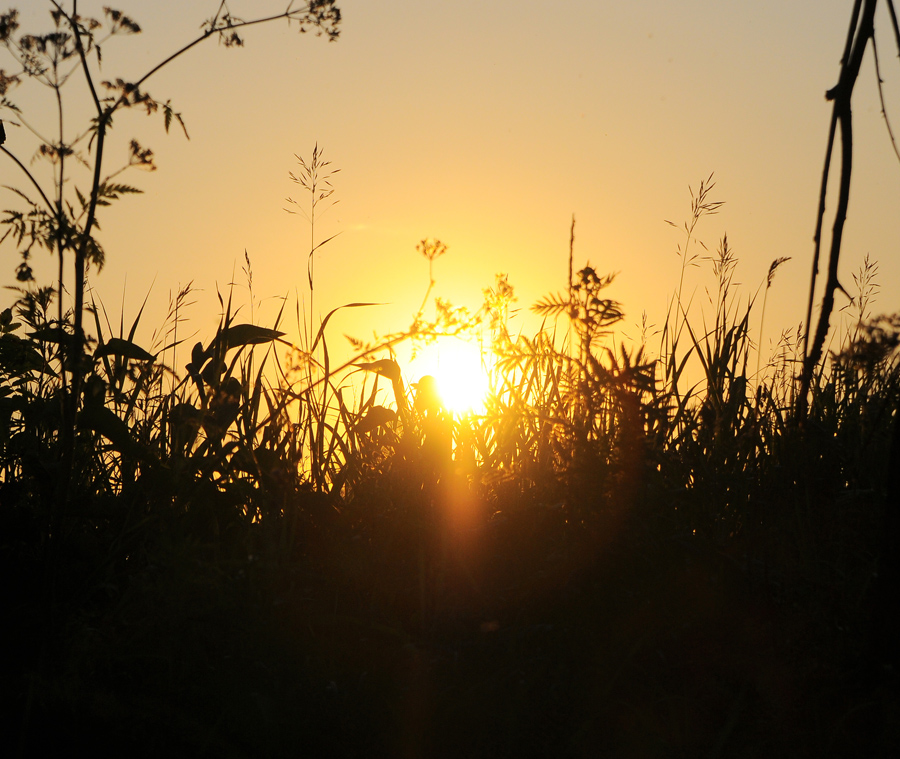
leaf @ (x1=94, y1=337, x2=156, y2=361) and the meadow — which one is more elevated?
leaf @ (x1=94, y1=337, x2=156, y2=361)

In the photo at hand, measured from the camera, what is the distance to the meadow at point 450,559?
1628 mm

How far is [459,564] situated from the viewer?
2.17 m

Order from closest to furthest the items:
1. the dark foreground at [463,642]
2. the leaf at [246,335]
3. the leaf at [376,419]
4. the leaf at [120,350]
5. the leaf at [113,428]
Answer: the dark foreground at [463,642], the leaf at [113,428], the leaf at [120,350], the leaf at [376,419], the leaf at [246,335]

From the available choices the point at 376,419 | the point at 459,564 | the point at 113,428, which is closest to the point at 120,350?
the point at 113,428

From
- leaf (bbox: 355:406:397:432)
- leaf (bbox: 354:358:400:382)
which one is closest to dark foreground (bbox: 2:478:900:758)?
leaf (bbox: 355:406:397:432)

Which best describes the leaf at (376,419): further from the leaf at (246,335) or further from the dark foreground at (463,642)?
the dark foreground at (463,642)

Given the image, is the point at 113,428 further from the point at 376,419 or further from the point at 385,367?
the point at 385,367

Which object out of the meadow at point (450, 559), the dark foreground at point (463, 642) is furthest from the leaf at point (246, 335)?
the dark foreground at point (463, 642)

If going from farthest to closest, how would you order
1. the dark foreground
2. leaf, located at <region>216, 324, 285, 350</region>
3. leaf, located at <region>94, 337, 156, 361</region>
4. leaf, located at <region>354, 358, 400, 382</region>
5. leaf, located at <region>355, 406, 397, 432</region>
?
leaf, located at <region>354, 358, 400, 382</region> < leaf, located at <region>216, 324, 285, 350</region> < leaf, located at <region>355, 406, 397, 432</region> < leaf, located at <region>94, 337, 156, 361</region> < the dark foreground

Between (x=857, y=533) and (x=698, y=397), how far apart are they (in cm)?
89

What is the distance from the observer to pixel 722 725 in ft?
5.41

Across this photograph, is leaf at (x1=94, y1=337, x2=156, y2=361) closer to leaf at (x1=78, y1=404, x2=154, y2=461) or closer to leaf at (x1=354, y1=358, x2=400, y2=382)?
leaf at (x1=78, y1=404, x2=154, y2=461)

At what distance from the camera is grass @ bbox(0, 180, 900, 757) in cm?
163

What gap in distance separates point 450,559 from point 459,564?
3 cm
